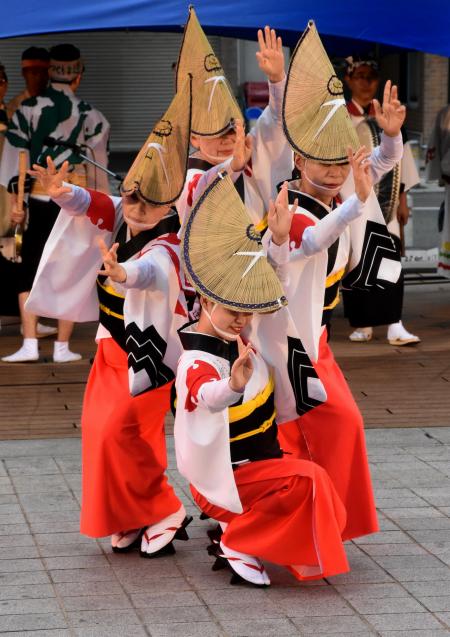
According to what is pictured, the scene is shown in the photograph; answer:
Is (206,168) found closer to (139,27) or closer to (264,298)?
(264,298)

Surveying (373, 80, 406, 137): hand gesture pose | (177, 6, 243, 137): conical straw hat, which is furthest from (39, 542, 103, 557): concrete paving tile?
(373, 80, 406, 137): hand gesture pose

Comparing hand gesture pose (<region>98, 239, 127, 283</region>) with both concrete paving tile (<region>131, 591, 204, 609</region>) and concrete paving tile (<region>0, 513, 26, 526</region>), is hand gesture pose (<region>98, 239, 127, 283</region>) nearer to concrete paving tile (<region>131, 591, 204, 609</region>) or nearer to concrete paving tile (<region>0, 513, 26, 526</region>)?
concrete paving tile (<region>131, 591, 204, 609</region>)

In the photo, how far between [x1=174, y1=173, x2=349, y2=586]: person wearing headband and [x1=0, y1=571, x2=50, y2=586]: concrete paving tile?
0.63 m

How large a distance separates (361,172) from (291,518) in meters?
1.20

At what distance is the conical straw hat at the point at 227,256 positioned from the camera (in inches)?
163

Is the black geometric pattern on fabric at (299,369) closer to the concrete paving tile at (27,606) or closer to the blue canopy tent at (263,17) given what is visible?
the concrete paving tile at (27,606)

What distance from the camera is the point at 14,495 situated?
559cm

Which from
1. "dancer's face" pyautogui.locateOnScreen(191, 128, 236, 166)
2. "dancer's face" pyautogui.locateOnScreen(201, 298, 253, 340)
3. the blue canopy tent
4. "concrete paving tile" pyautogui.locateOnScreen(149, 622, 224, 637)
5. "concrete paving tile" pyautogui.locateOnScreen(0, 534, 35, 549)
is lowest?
"concrete paving tile" pyautogui.locateOnScreen(0, 534, 35, 549)

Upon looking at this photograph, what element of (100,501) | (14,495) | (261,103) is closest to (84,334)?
(14,495)

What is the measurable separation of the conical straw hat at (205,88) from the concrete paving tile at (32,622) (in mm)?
2004

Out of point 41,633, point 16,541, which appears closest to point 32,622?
point 41,633

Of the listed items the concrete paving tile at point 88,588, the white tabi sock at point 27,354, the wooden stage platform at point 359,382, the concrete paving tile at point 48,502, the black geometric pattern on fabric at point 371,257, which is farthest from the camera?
the white tabi sock at point 27,354

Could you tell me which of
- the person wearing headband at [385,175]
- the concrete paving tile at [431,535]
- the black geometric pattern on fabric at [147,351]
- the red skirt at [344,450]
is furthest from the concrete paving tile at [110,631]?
the person wearing headband at [385,175]

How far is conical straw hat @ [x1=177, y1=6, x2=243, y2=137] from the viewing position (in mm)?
5145
